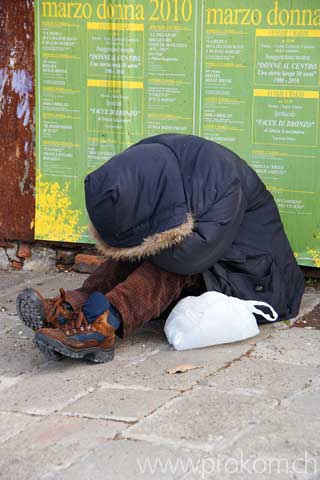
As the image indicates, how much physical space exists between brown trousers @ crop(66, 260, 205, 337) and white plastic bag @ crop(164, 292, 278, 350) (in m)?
0.10

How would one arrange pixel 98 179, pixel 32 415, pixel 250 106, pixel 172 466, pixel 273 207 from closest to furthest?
pixel 172 466
pixel 32 415
pixel 98 179
pixel 273 207
pixel 250 106

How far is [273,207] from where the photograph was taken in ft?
16.4

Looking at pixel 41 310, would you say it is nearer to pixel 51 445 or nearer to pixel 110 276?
pixel 110 276

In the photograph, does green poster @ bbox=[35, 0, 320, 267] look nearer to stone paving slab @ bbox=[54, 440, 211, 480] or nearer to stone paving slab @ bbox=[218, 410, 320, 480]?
stone paving slab @ bbox=[218, 410, 320, 480]

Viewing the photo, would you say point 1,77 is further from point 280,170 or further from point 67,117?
point 280,170

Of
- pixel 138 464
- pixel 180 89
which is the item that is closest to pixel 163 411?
pixel 138 464

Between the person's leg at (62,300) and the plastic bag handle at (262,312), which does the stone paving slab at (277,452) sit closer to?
the plastic bag handle at (262,312)

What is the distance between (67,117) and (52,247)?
903 mm

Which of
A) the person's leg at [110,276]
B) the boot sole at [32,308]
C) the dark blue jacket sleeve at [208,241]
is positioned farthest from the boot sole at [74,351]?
the dark blue jacket sleeve at [208,241]

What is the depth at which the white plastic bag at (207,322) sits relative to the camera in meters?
4.51

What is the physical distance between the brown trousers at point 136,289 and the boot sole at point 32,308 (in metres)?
0.20

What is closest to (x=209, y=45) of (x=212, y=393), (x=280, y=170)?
(x=280, y=170)

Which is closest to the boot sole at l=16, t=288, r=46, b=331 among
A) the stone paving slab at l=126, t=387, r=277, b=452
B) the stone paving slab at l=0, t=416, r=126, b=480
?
the stone paving slab at l=0, t=416, r=126, b=480

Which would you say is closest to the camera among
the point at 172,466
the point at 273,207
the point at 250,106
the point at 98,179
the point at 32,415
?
the point at 172,466
